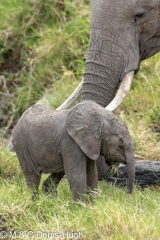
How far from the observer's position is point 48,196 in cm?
521

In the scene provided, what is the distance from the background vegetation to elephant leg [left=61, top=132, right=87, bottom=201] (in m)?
0.11

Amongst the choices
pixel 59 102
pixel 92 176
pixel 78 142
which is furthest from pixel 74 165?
pixel 59 102

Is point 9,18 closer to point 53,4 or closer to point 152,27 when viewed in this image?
point 53,4

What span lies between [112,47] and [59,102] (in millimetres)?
2508

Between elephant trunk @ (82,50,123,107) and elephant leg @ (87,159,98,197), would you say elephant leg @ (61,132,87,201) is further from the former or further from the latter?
elephant trunk @ (82,50,123,107)

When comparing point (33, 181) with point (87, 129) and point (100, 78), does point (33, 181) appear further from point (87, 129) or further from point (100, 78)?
point (100, 78)

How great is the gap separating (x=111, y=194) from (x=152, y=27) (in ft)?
4.18

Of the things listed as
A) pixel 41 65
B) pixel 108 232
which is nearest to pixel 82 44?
pixel 41 65

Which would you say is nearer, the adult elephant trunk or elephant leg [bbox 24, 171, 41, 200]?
elephant leg [bbox 24, 171, 41, 200]

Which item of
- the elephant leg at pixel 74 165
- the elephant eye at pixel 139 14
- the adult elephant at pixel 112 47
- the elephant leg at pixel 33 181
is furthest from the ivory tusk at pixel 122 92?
the elephant leg at pixel 33 181

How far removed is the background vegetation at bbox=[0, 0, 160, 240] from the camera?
15.4 feet

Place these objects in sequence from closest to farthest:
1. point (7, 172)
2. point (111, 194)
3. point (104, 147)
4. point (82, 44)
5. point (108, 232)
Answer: point (108, 232) < point (104, 147) < point (111, 194) < point (7, 172) < point (82, 44)

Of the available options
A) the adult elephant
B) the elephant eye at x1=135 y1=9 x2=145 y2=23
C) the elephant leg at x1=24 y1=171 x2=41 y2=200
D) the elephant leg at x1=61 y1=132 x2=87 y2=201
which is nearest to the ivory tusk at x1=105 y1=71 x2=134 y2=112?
the adult elephant

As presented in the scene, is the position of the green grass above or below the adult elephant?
below
